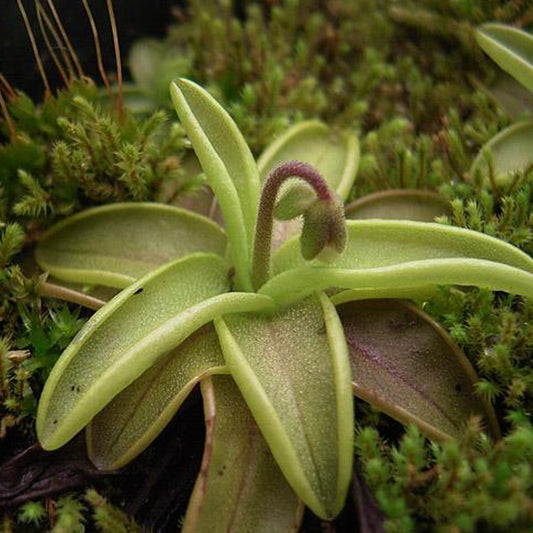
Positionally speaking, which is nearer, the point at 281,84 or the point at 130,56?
the point at 281,84

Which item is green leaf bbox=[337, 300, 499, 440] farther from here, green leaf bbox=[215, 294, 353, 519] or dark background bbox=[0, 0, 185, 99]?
dark background bbox=[0, 0, 185, 99]

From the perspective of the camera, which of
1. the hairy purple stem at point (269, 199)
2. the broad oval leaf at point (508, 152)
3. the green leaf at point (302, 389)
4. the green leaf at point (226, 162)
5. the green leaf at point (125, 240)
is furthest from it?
the broad oval leaf at point (508, 152)

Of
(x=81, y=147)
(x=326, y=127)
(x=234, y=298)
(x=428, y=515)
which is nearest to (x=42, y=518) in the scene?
(x=234, y=298)

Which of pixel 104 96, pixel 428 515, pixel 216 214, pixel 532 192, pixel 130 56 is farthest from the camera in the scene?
pixel 130 56

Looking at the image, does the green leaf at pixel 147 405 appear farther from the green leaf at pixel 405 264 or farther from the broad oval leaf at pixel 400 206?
the broad oval leaf at pixel 400 206

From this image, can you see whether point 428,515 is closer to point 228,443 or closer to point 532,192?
point 228,443

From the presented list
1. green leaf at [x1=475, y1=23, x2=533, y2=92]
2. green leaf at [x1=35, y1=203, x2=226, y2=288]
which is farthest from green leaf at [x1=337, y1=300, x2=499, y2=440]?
green leaf at [x1=475, y1=23, x2=533, y2=92]

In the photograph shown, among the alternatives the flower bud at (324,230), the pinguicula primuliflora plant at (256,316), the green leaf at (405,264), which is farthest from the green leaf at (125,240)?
the flower bud at (324,230)
